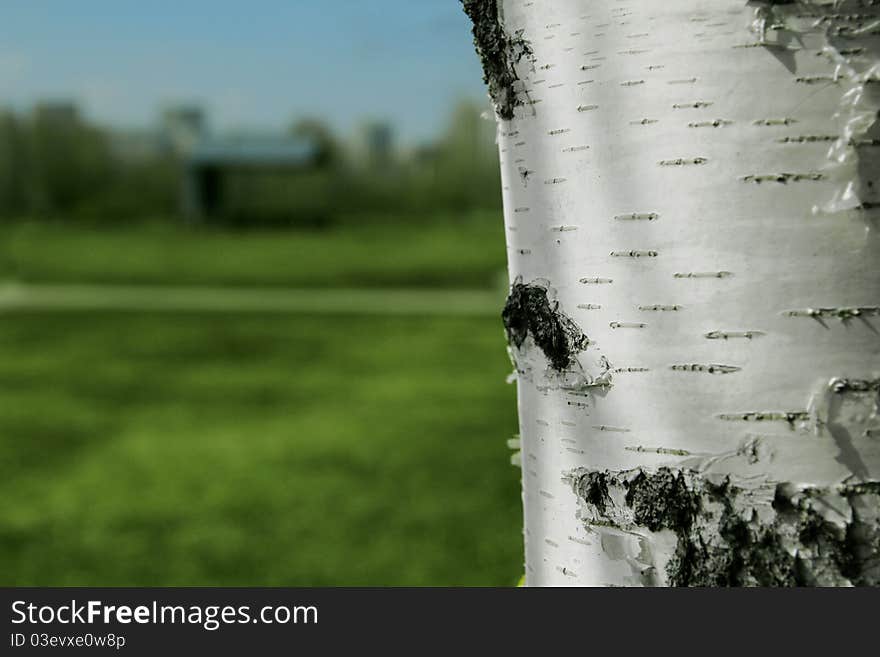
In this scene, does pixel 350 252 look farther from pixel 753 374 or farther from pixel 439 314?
pixel 753 374

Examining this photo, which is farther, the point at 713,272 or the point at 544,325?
the point at 544,325

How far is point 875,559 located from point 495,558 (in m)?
4.96

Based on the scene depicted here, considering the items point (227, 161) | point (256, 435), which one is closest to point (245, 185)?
point (227, 161)

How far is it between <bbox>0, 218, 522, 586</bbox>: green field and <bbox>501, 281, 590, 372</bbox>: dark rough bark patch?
4537mm

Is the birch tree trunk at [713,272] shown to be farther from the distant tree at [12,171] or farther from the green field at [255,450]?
the distant tree at [12,171]

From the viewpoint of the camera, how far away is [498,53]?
43.3 inches

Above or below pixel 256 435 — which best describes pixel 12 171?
above

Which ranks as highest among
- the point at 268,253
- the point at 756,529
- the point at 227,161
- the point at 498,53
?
the point at 227,161

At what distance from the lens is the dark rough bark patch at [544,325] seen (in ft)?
3.43

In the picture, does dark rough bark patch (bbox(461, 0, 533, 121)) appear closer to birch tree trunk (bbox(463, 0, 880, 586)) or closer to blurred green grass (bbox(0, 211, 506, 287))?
birch tree trunk (bbox(463, 0, 880, 586))

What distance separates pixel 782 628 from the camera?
3.21 ft

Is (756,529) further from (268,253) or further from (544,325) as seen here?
(268,253)

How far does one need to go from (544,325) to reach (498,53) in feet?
1.09

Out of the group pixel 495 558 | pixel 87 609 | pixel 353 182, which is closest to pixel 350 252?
pixel 353 182
